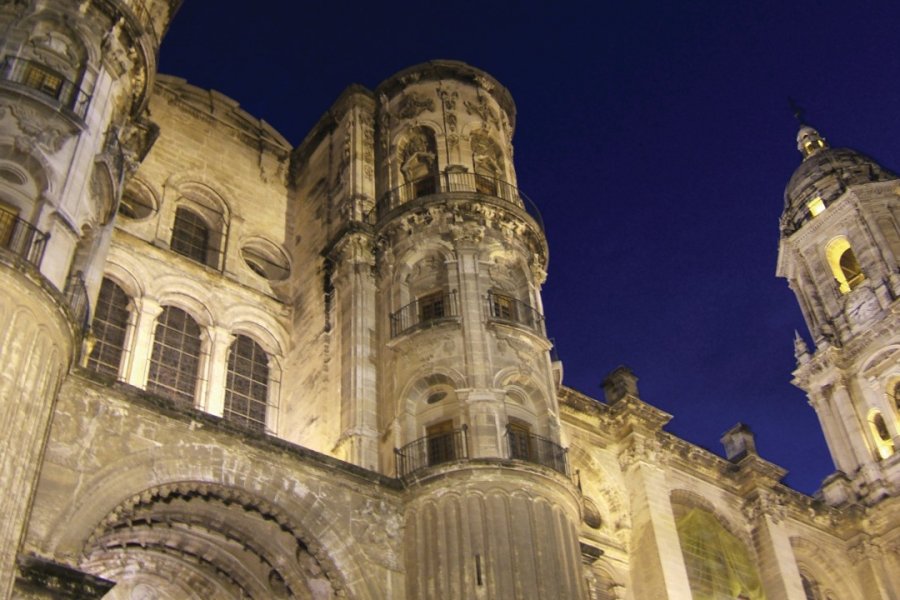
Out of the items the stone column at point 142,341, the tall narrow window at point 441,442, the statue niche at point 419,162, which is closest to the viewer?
the tall narrow window at point 441,442

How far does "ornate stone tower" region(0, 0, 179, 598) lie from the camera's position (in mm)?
15523

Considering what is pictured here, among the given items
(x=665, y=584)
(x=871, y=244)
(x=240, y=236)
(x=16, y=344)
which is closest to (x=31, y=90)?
(x=16, y=344)

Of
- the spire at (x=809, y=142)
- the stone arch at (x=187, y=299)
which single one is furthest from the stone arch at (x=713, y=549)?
the spire at (x=809, y=142)

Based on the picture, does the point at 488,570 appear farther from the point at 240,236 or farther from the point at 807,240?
the point at 807,240

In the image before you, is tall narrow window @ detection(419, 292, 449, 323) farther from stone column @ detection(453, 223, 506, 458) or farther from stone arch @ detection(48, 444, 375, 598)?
stone arch @ detection(48, 444, 375, 598)

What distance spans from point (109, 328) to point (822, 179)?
111 feet

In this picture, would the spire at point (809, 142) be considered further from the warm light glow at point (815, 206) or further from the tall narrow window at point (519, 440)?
the tall narrow window at point (519, 440)

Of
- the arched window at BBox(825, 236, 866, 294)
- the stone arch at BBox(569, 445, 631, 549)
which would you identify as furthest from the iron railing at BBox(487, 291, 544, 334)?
the arched window at BBox(825, 236, 866, 294)

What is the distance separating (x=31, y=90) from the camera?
19.3 metres

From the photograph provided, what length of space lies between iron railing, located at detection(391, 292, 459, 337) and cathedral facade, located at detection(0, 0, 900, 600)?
82 millimetres

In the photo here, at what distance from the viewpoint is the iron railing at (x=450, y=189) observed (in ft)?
88.7

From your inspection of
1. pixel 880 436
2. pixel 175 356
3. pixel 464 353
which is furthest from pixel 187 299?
pixel 880 436

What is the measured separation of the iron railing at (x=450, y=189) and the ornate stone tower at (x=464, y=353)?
0.04 metres

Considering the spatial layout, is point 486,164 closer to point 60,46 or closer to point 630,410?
point 630,410
